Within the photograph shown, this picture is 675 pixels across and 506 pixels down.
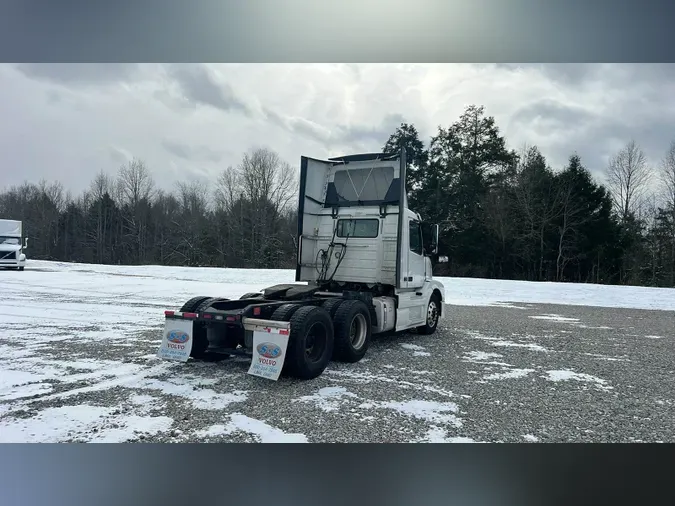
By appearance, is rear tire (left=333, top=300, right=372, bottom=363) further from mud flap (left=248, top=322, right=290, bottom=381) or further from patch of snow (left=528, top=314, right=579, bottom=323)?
patch of snow (left=528, top=314, right=579, bottom=323)

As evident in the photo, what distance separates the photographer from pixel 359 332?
7.29m

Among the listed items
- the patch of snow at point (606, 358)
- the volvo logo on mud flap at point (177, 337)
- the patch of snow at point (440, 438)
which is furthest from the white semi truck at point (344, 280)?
the patch of snow at point (606, 358)

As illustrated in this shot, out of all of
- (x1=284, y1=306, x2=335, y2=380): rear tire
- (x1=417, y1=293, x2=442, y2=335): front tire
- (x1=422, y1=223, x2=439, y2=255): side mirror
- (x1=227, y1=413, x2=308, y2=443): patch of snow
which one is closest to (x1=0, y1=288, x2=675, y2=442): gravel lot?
(x1=227, y1=413, x2=308, y2=443): patch of snow

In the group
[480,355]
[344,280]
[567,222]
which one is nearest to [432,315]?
[480,355]

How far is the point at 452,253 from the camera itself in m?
33.7

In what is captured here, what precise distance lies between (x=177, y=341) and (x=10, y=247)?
25802 millimetres

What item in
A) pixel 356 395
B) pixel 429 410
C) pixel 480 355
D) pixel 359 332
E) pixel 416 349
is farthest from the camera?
pixel 416 349

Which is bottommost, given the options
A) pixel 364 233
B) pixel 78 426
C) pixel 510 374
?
pixel 78 426

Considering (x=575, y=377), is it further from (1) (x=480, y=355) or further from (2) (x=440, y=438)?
(2) (x=440, y=438)

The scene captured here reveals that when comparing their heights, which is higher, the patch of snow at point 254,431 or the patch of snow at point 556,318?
the patch of snow at point 556,318

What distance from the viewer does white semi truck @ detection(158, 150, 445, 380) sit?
6402 mm

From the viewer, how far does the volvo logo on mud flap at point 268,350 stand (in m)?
5.63

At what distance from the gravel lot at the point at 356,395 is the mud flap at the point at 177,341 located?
0.18 meters

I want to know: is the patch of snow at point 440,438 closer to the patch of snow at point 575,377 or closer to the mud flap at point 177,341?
the patch of snow at point 575,377
